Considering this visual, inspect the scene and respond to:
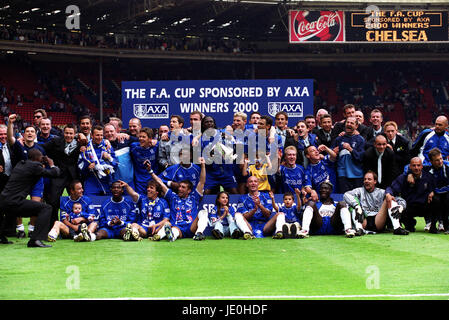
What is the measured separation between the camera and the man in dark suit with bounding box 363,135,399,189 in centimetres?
1144

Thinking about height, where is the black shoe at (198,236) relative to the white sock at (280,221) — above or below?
below

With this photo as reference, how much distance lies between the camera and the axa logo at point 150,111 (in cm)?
1302

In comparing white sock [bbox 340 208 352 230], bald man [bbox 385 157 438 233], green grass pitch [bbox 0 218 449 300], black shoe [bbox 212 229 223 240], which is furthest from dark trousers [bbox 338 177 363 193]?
black shoe [bbox 212 229 223 240]

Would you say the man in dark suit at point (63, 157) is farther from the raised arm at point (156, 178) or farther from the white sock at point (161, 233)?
the white sock at point (161, 233)

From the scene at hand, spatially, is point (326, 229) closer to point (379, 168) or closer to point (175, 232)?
point (379, 168)

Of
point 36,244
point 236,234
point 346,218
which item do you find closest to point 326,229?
point 346,218

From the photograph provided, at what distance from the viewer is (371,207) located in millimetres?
11336

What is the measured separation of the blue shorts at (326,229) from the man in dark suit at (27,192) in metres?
4.46

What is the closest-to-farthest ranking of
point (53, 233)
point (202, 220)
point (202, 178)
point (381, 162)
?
point (53, 233), point (202, 220), point (202, 178), point (381, 162)

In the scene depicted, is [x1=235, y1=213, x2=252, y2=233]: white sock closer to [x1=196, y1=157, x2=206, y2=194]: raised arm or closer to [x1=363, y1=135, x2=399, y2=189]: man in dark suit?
[x1=196, y1=157, x2=206, y2=194]: raised arm

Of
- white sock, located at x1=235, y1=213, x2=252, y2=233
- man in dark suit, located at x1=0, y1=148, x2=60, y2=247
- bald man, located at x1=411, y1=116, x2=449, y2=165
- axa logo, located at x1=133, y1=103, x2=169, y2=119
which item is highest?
axa logo, located at x1=133, y1=103, x2=169, y2=119

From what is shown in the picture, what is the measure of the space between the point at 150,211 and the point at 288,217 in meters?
2.33

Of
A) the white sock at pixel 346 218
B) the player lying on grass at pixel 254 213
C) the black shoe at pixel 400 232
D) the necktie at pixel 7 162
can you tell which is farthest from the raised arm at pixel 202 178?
the black shoe at pixel 400 232
